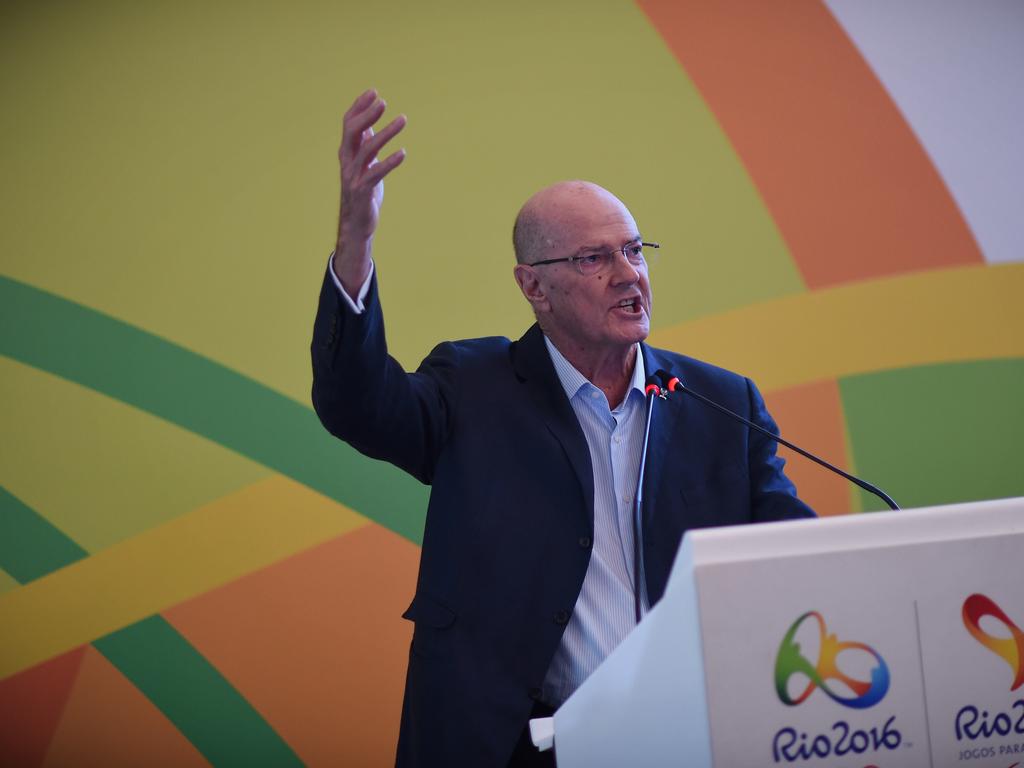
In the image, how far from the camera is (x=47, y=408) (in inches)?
134

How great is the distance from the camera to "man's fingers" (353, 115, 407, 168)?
5.38 ft

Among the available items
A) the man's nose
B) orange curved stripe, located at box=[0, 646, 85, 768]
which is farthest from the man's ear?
orange curved stripe, located at box=[0, 646, 85, 768]

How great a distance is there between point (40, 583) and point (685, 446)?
2263 millimetres

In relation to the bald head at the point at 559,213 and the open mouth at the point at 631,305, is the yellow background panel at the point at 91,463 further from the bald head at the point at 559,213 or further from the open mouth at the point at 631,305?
the open mouth at the point at 631,305

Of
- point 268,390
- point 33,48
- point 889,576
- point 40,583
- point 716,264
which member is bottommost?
point 889,576

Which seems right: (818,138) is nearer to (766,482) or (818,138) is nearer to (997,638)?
(766,482)

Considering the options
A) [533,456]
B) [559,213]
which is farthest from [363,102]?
[533,456]

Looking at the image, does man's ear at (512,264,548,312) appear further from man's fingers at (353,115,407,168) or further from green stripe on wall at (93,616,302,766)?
green stripe on wall at (93,616,302,766)

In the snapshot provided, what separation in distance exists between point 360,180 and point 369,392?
0.35 metres

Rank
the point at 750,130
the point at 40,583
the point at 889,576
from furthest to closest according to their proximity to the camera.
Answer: the point at 750,130 < the point at 40,583 < the point at 889,576

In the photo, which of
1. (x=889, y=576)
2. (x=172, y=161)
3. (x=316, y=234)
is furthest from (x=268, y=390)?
(x=889, y=576)

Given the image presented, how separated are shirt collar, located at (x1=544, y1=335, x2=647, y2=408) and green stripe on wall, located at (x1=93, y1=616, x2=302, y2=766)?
1829mm

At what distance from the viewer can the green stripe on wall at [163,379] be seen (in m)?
3.41

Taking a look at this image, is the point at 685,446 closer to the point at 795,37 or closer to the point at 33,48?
the point at 795,37
